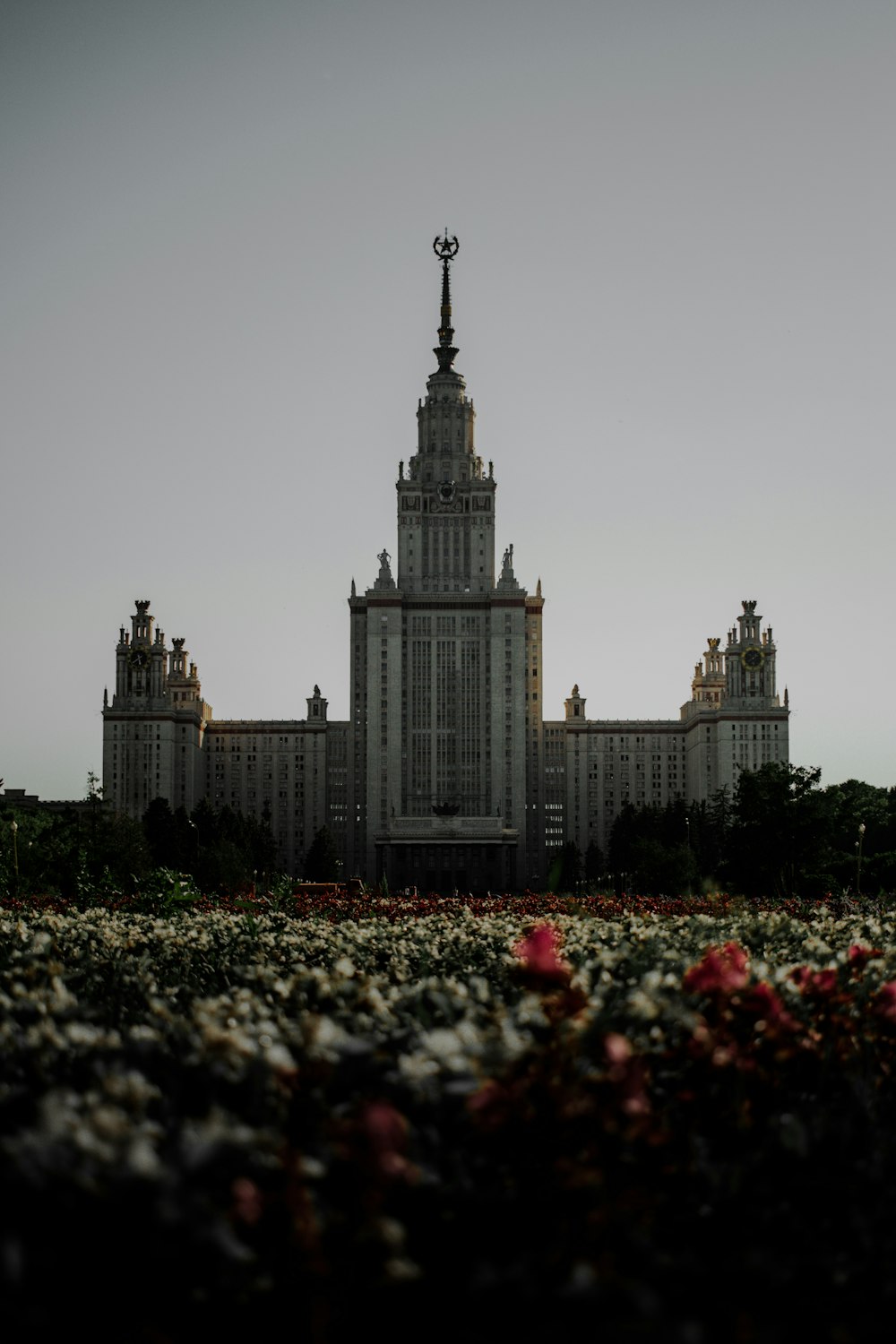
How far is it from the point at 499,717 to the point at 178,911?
110 meters

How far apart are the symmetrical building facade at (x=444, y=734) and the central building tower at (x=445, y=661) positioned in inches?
7.1

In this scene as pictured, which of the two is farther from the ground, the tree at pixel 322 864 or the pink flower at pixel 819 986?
the pink flower at pixel 819 986

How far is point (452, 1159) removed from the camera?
610 cm

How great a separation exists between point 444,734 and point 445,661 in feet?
24.0

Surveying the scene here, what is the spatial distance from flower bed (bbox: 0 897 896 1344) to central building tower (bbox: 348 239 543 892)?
4760 inches

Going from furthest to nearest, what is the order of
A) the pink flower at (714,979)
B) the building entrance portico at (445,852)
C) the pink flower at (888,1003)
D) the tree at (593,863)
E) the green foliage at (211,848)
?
1. the building entrance portico at (445,852)
2. the tree at (593,863)
3. the green foliage at (211,848)
4. the pink flower at (888,1003)
5. the pink flower at (714,979)

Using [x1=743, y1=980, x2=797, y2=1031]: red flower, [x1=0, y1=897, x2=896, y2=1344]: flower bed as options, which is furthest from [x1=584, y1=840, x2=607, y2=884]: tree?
[x1=743, y1=980, x2=797, y2=1031]: red flower

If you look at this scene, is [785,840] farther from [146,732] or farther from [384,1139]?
[146,732]

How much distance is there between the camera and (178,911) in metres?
24.7

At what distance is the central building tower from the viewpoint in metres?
133

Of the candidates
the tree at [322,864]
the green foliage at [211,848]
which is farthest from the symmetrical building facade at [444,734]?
the green foliage at [211,848]

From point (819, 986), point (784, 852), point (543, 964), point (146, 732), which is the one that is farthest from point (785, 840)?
point (146, 732)

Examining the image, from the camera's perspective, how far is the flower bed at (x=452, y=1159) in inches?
200

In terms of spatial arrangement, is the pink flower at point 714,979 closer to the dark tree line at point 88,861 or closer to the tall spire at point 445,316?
the dark tree line at point 88,861
